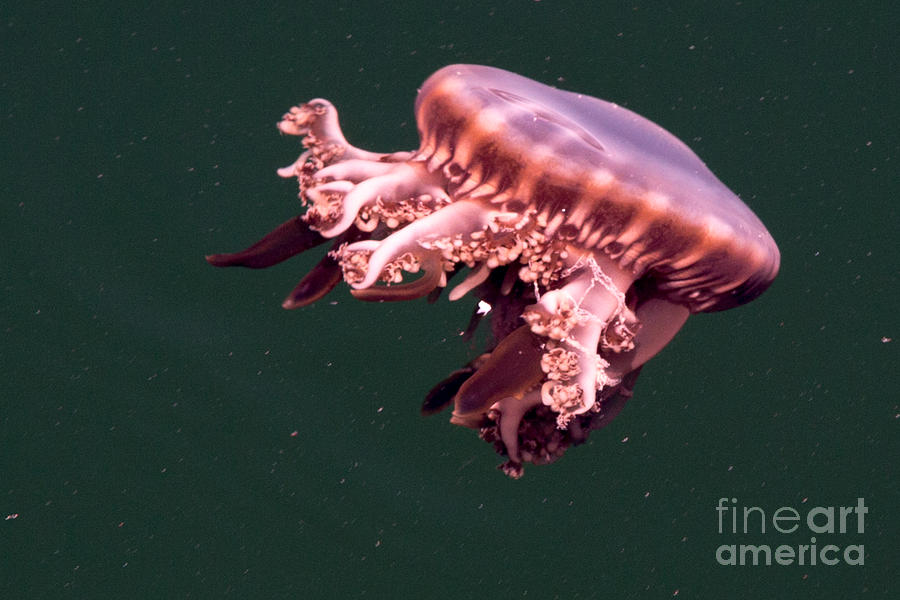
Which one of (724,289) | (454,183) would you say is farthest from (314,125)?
(724,289)

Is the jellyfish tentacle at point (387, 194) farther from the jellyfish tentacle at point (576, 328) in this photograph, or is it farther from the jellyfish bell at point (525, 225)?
the jellyfish tentacle at point (576, 328)

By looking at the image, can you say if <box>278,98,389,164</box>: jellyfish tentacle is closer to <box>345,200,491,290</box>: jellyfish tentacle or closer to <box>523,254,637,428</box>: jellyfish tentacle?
<box>345,200,491,290</box>: jellyfish tentacle

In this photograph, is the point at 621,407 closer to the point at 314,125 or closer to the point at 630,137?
the point at 630,137

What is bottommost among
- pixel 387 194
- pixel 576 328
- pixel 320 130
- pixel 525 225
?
pixel 576 328

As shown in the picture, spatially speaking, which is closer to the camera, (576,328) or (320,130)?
(576,328)

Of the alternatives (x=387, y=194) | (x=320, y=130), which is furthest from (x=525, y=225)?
(x=320, y=130)

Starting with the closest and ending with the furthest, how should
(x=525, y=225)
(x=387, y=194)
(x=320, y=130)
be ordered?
(x=525, y=225), (x=387, y=194), (x=320, y=130)

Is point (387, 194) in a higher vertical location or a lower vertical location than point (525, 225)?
higher

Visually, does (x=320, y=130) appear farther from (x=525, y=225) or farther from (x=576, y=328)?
(x=576, y=328)

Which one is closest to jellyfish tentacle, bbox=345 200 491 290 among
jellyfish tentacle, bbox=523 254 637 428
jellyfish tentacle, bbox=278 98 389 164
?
jellyfish tentacle, bbox=523 254 637 428
